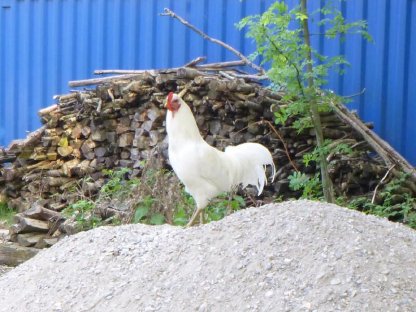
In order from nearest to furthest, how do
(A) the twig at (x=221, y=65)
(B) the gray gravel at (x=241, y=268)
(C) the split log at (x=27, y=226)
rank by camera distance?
(B) the gray gravel at (x=241, y=268) → (C) the split log at (x=27, y=226) → (A) the twig at (x=221, y=65)

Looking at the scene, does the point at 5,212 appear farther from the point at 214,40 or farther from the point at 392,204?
the point at 392,204

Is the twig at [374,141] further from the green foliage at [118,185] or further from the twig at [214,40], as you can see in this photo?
the green foliage at [118,185]

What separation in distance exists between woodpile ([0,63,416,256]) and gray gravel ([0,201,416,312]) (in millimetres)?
2582

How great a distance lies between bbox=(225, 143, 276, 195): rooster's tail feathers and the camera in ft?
23.8

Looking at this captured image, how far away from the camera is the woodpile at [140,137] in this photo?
333 inches

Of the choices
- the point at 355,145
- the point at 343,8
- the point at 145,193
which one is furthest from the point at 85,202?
the point at 343,8

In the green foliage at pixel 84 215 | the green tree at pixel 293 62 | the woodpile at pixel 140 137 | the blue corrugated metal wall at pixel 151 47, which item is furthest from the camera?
the blue corrugated metal wall at pixel 151 47

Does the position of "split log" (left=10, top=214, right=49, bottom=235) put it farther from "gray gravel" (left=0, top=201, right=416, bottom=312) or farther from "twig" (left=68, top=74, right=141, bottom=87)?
"gray gravel" (left=0, top=201, right=416, bottom=312)

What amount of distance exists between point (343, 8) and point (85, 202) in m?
3.10

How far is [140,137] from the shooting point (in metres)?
9.14

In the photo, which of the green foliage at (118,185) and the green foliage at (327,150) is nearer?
the green foliage at (327,150)

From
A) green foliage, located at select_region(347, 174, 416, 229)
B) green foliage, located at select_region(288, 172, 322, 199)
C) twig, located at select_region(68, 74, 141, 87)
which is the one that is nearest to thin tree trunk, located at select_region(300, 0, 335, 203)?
green foliage, located at select_region(288, 172, 322, 199)

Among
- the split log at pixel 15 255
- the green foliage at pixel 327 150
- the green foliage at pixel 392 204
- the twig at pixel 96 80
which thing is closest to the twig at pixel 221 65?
the twig at pixel 96 80

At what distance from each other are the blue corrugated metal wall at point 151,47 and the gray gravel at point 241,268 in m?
3.39
